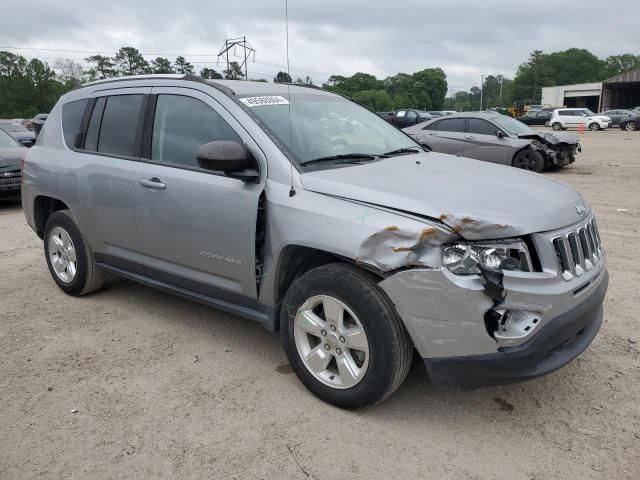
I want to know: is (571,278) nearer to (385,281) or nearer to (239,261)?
(385,281)

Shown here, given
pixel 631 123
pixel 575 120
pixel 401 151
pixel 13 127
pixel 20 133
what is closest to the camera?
pixel 401 151

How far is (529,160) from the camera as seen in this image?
12.3 m

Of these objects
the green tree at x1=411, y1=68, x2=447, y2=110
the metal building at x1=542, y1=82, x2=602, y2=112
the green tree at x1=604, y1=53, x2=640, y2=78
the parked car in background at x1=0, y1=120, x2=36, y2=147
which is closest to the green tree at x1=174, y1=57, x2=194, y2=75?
the parked car in background at x1=0, y1=120, x2=36, y2=147

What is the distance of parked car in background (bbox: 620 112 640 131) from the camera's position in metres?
35.1

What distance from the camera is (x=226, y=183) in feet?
10.8

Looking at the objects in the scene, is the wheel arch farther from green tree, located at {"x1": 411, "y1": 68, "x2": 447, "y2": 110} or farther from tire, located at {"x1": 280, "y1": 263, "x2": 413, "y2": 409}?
green tree, located at {"x1": 411, "y1": 68, "x2": 447, "y2": 110}

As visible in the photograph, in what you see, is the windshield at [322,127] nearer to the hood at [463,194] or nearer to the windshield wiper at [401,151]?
the windshield wiper at [401,151]

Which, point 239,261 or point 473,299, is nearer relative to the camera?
point 473,299

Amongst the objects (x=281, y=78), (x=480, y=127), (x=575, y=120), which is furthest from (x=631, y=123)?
(x=281, y=78)

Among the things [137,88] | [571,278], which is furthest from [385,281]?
[137,88]

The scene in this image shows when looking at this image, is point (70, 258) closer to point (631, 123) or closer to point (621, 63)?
point (631, 123)

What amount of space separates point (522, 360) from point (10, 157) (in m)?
9.78

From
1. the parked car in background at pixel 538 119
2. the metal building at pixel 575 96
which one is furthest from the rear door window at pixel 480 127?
the metal building at pixel 575 96

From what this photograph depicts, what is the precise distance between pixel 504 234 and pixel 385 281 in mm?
603
